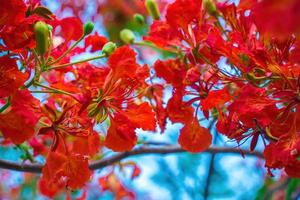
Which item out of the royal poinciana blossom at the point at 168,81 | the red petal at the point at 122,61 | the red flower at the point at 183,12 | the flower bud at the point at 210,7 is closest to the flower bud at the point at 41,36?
the royal poinciana blossom at the point at 168,81

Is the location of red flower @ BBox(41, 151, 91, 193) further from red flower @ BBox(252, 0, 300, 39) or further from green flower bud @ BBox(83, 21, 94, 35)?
red flower @ BBox(252, 0, 300, 39)

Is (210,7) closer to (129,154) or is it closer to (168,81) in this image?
(168,81)

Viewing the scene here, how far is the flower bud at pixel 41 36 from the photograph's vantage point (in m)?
0.85

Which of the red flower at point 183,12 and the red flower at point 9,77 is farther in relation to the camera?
the red flower at point 183,12

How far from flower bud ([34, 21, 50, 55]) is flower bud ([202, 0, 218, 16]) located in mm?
392

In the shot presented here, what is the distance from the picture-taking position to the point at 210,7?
3.67 ft

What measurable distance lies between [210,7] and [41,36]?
0.41 m

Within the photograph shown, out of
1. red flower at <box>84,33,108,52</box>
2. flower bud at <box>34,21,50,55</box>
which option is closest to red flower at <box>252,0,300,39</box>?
flower bud at <box>34,21,50,55</box>

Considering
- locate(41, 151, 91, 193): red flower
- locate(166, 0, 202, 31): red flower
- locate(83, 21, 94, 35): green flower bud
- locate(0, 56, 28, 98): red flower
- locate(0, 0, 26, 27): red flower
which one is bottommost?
locate(41, 151, 91, 193): red flower

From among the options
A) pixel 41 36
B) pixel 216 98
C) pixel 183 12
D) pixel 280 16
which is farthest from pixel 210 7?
pixel 280 16

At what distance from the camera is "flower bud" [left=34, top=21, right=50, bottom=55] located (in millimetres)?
854

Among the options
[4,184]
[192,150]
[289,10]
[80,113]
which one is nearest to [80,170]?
[80,113]

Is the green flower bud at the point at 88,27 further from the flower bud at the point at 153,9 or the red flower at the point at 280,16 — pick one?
the red flower at the point at 280,16

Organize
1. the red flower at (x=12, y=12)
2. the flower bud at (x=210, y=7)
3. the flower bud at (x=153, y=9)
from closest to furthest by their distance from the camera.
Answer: the red flower at (x=12, y=12), the flower bud at (x=210, y=7), the flower bud at (x=153, y=9)
